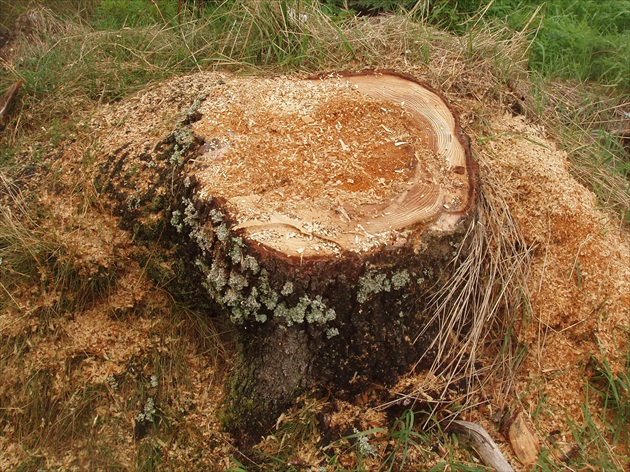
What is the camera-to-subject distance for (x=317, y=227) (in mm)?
1883

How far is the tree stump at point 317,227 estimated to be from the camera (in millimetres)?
1886

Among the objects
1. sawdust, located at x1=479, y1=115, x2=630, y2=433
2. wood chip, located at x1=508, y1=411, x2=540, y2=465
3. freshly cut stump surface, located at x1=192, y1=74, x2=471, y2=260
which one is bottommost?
wood chip, located at x1=508, y1=411, x2=540, y2=465

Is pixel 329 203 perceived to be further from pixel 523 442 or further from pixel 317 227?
pixel 523 442

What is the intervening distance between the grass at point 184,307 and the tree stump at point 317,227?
0.16m

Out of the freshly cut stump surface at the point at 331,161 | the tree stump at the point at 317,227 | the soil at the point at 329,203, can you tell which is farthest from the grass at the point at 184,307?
the freshly cut stump surface at the point at 331,161

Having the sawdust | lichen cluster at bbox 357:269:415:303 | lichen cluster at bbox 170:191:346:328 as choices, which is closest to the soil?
the sawdust

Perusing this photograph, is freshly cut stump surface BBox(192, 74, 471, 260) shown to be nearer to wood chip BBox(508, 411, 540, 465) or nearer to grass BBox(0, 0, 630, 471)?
grass BBox(0, 0, 630, 471)

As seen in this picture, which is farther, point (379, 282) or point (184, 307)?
point (184, 307)

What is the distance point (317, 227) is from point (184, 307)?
74 cm

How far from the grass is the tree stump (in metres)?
0.16

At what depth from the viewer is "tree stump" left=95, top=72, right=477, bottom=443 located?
1886 millimetres

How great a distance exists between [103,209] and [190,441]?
3.27ft

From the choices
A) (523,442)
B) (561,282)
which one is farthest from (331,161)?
(523,442)

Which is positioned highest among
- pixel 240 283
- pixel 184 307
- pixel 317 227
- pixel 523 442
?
pixel 317 227
